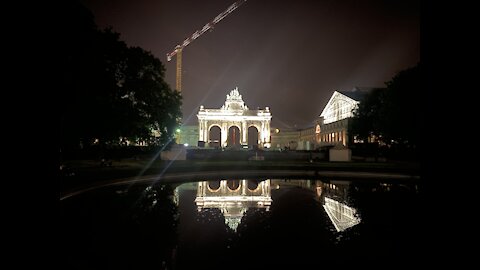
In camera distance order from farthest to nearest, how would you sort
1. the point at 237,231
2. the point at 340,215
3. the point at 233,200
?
the point at 233,200
the point at 340,215
the point at 237,231

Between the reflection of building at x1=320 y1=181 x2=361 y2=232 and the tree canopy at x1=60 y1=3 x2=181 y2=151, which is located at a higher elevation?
the tree canopy at x1=60 y1=3 x2=181 y2=151

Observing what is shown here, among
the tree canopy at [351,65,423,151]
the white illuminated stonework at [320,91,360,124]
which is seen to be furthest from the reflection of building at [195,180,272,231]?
the white illuminated stonework at [320,91,360,124]

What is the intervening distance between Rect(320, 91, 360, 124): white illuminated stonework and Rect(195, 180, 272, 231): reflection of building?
254ft

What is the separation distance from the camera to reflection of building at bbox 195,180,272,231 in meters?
11.2

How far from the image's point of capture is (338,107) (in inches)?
4104

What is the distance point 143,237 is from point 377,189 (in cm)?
1439

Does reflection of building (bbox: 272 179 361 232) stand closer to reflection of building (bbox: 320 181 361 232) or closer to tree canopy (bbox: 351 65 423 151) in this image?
reflection of building (bbox: 320 181 361 232)

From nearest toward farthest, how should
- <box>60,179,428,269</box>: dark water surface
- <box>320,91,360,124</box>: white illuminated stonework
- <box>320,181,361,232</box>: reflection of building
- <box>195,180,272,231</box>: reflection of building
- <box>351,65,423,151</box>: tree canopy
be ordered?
<box>60,179,428,269</box>: dark water surface < <box>320,181,361,232</box>: reflection of building < <box>195,180,272,231</box>: reflection of building < <box>351,65,423,151</box>: tree canopy < <box>320,91,360,124</box>: white illuminated stonework

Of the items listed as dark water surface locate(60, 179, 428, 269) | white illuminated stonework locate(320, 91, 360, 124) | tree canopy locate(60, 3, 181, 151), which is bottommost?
dark water surface locate(60, 179, 428, 269)

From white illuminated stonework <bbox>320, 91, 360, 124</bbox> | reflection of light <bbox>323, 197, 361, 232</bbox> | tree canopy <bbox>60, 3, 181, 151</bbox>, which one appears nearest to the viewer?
reflection of light <bbox>323, 197, 361, 232</bbox>

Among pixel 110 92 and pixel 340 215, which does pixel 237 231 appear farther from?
pixel 110 92

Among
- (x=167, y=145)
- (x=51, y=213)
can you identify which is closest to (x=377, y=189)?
(x=51, y=213)

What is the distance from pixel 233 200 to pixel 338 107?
96.2 m

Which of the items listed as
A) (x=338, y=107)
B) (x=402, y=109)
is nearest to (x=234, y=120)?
(x=338, y=107)
